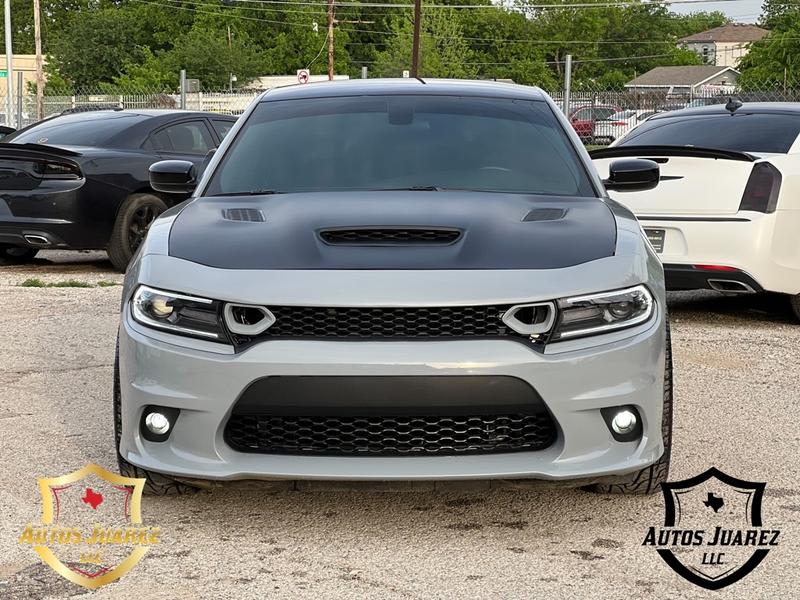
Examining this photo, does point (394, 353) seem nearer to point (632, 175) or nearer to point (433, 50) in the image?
point (632, 175)

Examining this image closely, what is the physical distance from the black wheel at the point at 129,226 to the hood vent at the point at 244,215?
684 centimetres

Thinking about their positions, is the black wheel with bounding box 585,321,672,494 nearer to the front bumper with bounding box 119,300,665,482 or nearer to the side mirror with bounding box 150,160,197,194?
the front bumper with bounding box 119,300,665,482

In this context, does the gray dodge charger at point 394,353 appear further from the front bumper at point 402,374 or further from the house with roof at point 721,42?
the house with roof at point 721,42

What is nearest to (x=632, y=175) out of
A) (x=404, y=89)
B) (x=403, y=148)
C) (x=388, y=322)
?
(x=403, y=148)

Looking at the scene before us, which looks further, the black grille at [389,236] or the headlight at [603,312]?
the black grille at [389,236]

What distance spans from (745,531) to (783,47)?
6871 cm

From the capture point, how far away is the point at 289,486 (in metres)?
3.83

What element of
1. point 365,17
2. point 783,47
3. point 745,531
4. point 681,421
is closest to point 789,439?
point 681,421

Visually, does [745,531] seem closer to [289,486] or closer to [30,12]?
[289,486]

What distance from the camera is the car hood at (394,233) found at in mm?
3848

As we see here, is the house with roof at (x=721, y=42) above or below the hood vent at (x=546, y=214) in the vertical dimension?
below

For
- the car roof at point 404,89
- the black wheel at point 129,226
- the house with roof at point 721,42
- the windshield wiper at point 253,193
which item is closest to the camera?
the windshield wiper at point 253,193

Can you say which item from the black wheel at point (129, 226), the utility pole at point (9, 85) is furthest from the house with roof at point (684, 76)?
the black wheel at point (129, 226)

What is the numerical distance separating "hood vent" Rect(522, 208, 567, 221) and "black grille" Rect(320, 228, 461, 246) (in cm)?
34
